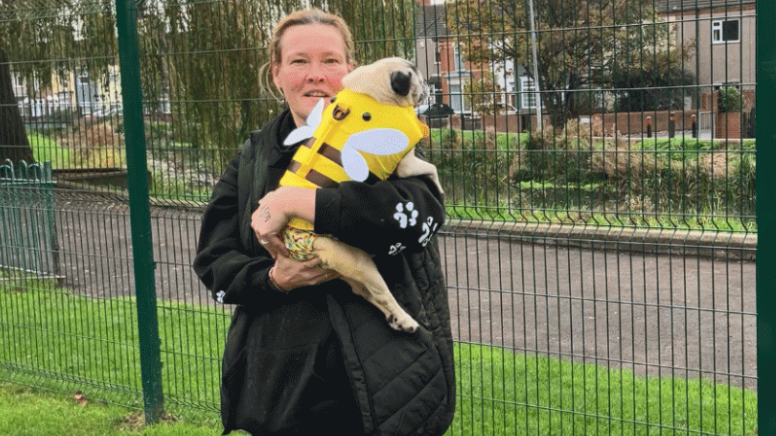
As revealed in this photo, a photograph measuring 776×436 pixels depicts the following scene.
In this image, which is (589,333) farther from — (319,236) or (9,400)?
(319,236)

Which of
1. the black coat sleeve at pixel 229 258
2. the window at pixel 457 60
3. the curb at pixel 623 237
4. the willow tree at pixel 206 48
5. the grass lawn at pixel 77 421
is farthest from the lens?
the grass lawn at pixel 77 421

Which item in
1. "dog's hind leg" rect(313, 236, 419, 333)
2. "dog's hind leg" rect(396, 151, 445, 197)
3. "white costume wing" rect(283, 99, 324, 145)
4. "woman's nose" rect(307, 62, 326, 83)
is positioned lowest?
"dog's hind leg" rect(313, 236, 419, 333)

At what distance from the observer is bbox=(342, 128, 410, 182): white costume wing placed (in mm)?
2643

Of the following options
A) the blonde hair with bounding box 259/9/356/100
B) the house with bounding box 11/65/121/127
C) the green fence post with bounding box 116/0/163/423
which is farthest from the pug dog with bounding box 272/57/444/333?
the house with bounding box 11/65/121/127

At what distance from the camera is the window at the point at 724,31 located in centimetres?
397

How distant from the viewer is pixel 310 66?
2904 millimetres

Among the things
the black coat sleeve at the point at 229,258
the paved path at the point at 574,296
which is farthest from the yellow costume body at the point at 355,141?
the paved path at the point at 574,296

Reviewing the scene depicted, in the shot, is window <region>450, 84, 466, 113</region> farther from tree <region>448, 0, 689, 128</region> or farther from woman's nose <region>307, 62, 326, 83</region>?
woman's nose <region>307, 62, 326, 83</region>

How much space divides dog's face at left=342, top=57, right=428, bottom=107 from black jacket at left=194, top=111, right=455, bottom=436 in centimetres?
23

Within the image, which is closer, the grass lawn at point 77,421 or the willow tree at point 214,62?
the willow tree at point 214,62

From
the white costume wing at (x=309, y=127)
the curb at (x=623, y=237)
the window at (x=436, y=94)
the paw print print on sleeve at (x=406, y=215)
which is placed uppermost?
the window at (x=436, y=94)

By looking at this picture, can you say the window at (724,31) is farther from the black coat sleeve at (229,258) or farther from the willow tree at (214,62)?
the black coat sleeve at (229,258)

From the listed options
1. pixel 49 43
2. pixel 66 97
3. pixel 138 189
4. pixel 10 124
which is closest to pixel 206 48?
pixel 138 189

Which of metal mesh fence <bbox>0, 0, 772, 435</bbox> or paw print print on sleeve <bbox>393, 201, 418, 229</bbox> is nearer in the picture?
paw print print on sleeve <bbox>393, 201, 418, 229</bbox>
